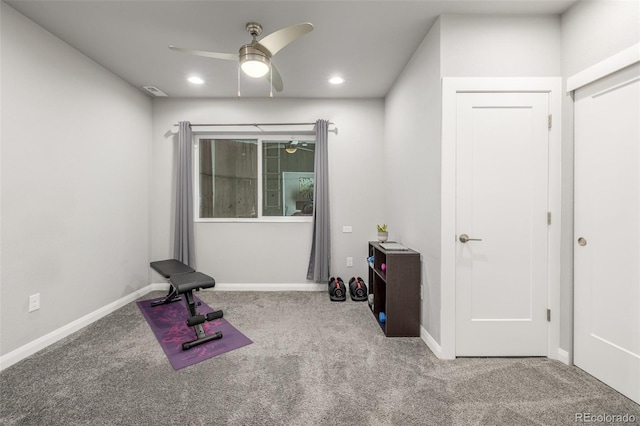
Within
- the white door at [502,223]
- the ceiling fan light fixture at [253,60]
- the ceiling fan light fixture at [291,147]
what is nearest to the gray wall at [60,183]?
the ceiling fan light fixture at [253,60]

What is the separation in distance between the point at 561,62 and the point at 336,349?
2.88 meters

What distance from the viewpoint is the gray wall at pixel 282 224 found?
12.5ft

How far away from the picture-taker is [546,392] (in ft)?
5.71

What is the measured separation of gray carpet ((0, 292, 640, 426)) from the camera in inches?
60.9

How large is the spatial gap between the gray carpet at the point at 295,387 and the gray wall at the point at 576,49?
0.56m

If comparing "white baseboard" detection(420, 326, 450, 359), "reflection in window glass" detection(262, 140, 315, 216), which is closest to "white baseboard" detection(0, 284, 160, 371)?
"reflection in window glass" detection(262, 140, 315, 216)

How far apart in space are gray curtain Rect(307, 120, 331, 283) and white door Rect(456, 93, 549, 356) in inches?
73.9

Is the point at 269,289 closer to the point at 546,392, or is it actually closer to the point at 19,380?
the point at 19,380

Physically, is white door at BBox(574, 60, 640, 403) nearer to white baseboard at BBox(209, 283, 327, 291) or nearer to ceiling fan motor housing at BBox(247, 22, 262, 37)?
ceiling fan motor housing at BBox(247, 22, 262, 37)

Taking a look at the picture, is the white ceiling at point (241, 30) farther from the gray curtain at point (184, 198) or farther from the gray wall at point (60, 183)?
the gray curtain at point (184, 198)

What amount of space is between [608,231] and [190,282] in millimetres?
3203

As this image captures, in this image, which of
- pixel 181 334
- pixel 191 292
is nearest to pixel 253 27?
pixel 191 292

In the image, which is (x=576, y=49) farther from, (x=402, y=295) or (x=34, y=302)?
(x=34, y=302)

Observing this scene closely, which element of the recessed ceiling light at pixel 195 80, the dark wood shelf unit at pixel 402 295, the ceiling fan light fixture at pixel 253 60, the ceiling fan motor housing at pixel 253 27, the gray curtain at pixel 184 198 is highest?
the recessed ceiling light at pixel 195 80
